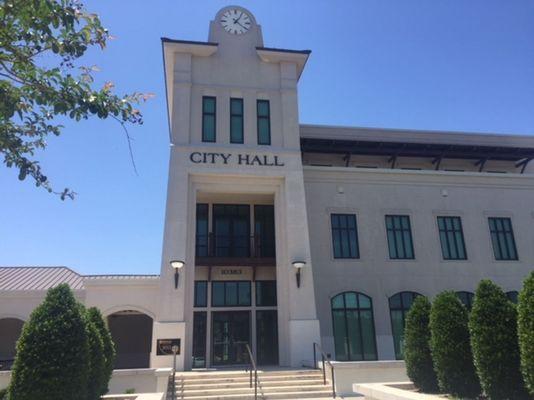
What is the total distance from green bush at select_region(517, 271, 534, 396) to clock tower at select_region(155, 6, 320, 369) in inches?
362

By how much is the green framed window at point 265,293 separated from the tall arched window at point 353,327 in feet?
8.50

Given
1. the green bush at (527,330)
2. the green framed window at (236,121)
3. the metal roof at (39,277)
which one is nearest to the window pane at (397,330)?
A: the green framed window at (236,121)

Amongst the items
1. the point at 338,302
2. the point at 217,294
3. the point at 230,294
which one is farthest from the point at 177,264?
the point at 338,302

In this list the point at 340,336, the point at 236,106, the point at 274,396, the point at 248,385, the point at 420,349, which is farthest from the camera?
the point at 236,106

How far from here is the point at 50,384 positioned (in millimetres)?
6961

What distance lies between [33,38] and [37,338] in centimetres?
497

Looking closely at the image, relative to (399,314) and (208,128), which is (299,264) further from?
(208,128)

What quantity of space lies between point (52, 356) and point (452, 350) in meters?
7.28

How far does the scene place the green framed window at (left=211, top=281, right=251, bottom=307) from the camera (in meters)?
17.6

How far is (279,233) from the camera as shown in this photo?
17.1m

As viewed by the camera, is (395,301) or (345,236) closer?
(395,301)

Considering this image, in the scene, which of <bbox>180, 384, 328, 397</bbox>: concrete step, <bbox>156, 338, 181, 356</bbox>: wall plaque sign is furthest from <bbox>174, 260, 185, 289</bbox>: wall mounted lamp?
<bbox>180, 384, 328, 397</bbox>: concrete step

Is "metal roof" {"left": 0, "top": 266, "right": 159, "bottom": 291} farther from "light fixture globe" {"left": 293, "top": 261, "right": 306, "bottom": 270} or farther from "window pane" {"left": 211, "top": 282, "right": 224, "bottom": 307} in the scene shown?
"light fixture globe" {"left": 293, "top": 261, "right": 306, "bottom": 270}

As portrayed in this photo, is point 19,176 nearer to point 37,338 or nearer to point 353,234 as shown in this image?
point 37,338
